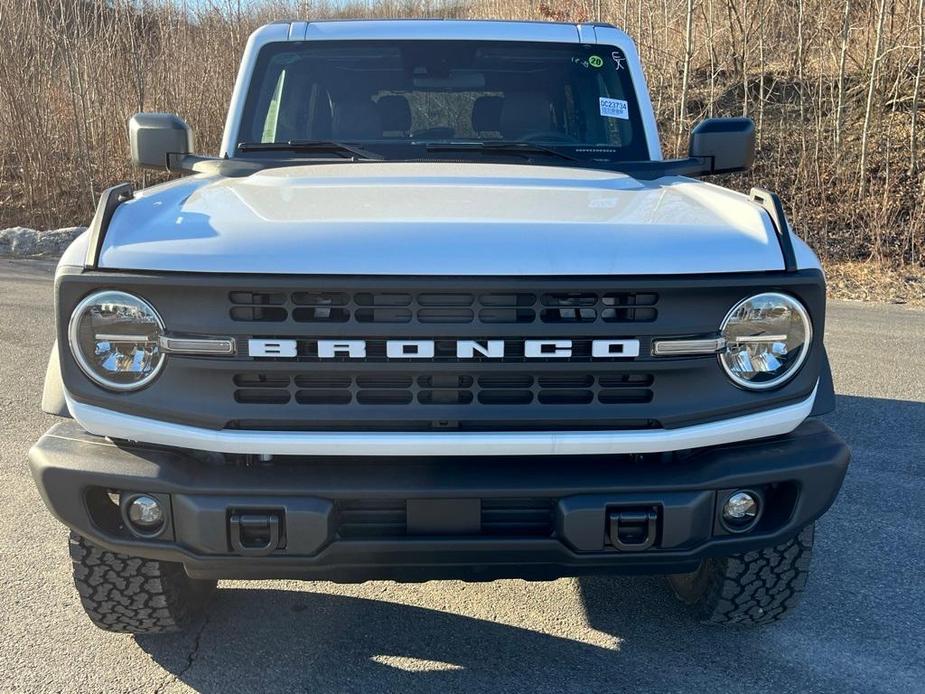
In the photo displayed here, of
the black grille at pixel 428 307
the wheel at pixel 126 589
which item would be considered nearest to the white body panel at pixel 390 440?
the black grille at pixel 428 307

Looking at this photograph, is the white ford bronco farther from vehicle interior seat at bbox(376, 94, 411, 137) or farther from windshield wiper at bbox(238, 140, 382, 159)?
vehicle interior seat at bbox(376, 94, 411, 137)

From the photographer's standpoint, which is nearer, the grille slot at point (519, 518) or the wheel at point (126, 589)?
the grille slot at point (519, 518)

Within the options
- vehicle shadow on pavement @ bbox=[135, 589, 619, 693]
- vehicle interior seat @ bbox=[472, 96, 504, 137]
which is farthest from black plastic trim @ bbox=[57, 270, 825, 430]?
vehicle interior seat @ bbox=[472, 96, 504, 137]

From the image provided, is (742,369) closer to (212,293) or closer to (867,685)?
(867,685)

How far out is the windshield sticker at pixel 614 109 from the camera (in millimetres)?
3752

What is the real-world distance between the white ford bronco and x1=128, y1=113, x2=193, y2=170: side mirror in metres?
1.38

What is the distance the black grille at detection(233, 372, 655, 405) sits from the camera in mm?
2189

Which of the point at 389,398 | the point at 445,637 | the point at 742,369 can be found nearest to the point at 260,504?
the point at 389,398

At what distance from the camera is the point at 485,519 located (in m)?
2.21

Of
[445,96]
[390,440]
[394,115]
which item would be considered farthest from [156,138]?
[390,440]

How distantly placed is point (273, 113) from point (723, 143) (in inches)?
73.0

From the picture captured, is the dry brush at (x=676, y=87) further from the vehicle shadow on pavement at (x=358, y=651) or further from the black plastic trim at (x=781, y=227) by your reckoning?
the vehicle shadow on pavement at (x=358, y=651)

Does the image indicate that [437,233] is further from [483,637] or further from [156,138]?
[156,138]

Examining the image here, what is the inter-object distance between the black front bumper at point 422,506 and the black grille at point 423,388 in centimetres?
16
